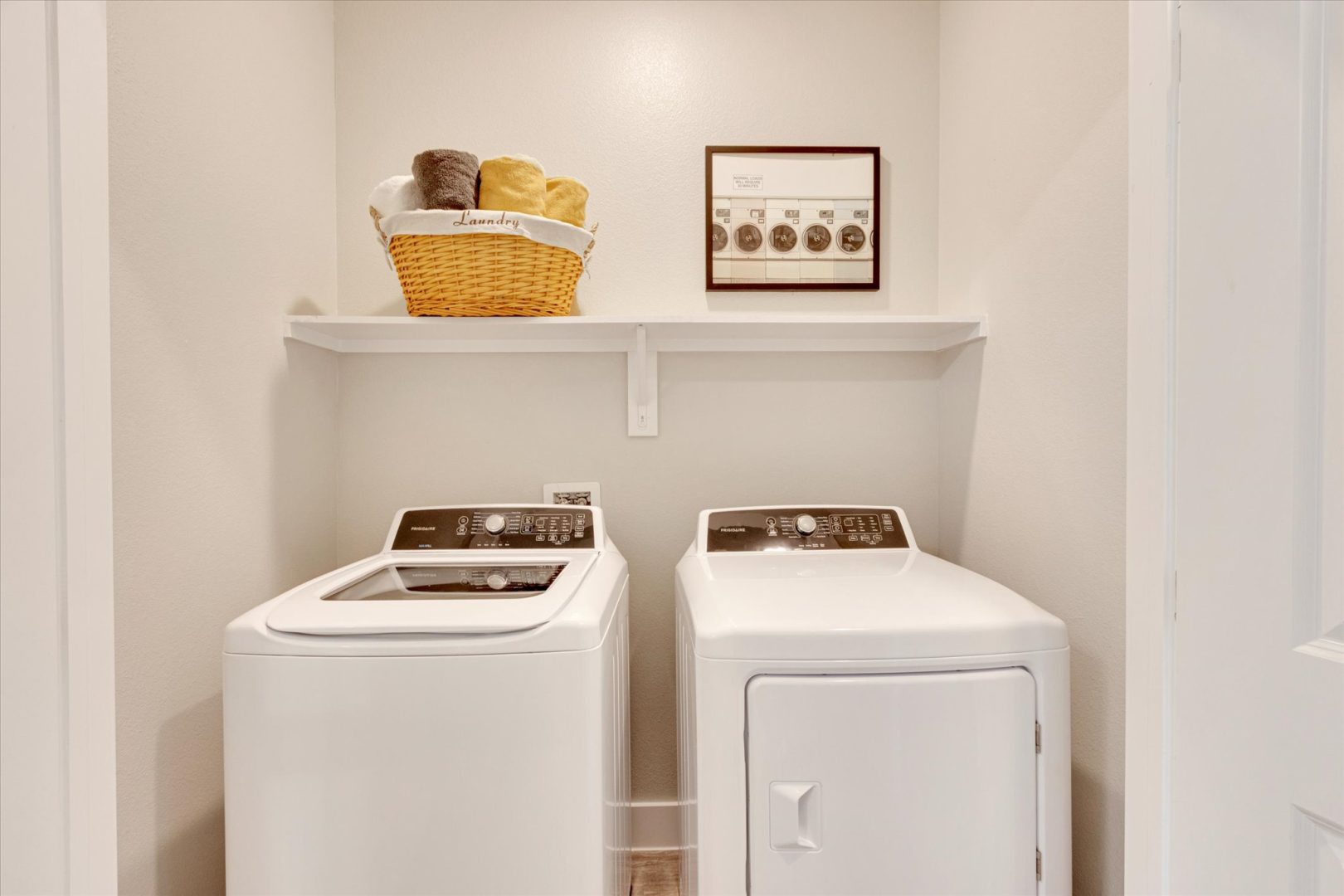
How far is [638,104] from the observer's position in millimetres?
1776

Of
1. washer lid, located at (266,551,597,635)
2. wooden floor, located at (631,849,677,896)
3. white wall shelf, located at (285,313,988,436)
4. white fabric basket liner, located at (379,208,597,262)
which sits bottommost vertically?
wooden floor, located at (631,849,677,896)

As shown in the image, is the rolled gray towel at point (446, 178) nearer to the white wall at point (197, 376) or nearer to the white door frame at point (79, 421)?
the white wall at point (197, 376)

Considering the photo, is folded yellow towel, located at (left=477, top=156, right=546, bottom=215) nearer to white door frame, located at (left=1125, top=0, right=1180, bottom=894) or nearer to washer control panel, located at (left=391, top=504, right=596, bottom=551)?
washer control panel, located at (left=391, top=504, right=596, bottom=551)

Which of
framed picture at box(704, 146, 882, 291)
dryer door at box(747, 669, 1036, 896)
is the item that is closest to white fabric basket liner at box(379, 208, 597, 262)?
framed picture at box(704, 146, 882, 291)

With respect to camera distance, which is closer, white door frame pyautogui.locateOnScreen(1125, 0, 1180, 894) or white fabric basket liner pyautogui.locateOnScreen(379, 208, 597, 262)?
white door frame pyautogui.locateOnScreen(1125, 0, 1180, 894)

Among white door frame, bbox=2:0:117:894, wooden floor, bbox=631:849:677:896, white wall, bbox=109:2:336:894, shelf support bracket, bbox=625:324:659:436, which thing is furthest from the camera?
shelf support bracket, bbox=625:324:659:436

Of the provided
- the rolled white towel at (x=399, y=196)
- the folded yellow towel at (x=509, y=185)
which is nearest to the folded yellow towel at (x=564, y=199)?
the folded yellow towel at (x=509, y=185)

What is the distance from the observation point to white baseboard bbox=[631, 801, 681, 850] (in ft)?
5.77

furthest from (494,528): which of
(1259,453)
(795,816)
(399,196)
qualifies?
(1259,453)

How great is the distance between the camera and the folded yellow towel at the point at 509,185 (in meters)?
1.40

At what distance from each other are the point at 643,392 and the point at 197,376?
3.21 ft

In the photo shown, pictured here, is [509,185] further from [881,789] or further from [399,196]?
[881,789]

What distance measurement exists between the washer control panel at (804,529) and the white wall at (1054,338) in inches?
9.1

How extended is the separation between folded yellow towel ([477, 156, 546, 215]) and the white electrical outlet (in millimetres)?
717
